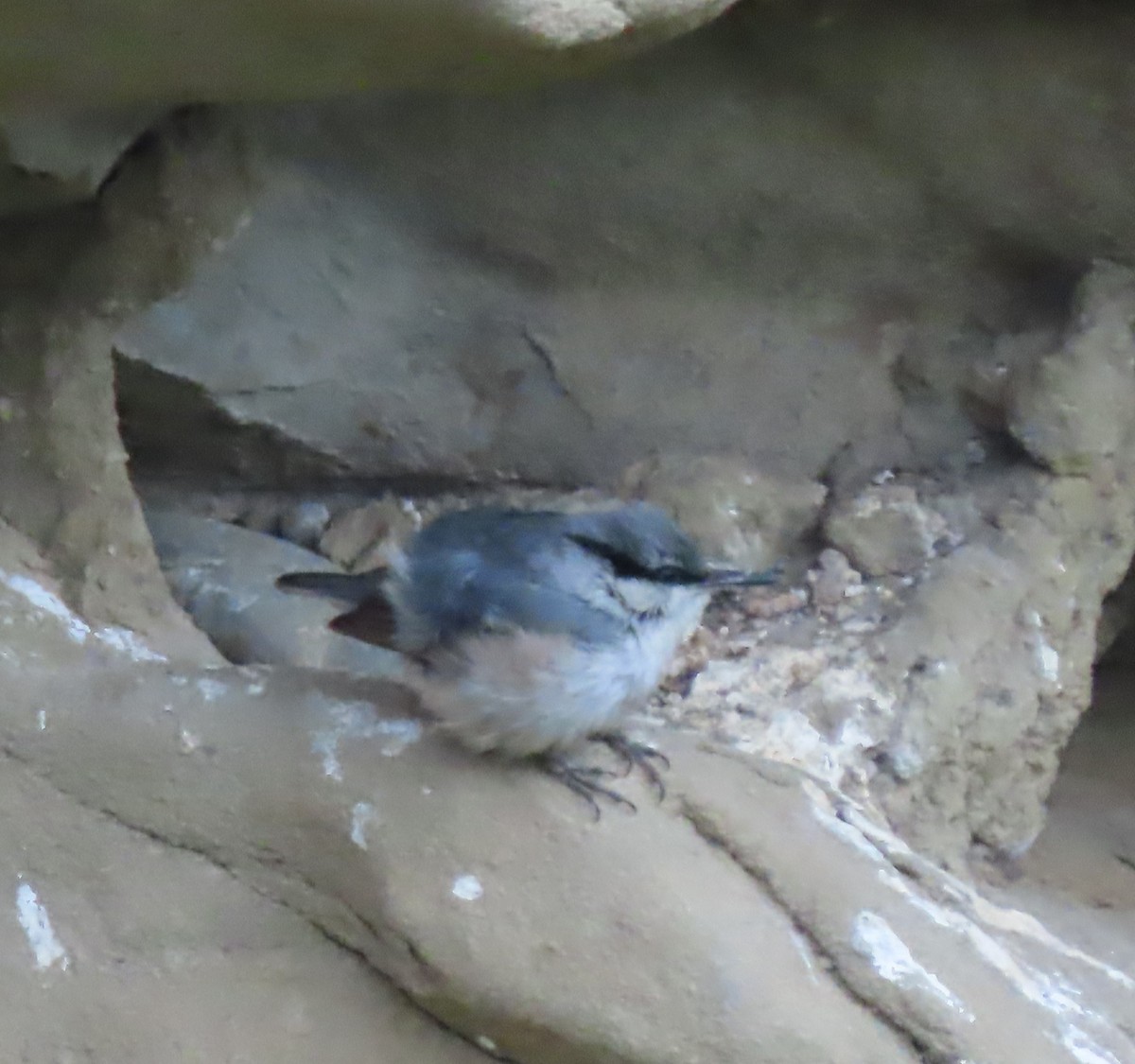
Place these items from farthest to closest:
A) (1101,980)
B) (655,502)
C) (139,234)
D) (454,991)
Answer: (655,502)
(139,234)
(1101,980)
(454,991)

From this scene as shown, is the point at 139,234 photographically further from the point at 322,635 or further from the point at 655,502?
the point at 655,502

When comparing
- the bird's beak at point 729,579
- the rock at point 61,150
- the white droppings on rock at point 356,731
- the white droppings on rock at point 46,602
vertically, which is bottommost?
the white droppings on rock at point 46,602

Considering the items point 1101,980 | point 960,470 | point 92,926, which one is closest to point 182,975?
point 92,926

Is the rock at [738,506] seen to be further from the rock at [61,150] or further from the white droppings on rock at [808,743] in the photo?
the rock at [61,150]

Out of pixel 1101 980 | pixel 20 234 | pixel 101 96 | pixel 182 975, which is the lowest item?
pixel 182 975

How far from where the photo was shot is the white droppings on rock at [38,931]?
1576 mm

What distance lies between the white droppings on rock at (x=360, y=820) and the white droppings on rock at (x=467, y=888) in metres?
0.13

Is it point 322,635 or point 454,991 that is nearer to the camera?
point 454,991

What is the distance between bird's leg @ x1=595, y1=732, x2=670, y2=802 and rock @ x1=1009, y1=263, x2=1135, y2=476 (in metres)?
1.05

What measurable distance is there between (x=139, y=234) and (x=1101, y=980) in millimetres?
1720

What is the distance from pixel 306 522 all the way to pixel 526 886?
Result: 1.33 meters

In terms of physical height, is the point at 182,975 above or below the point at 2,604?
below

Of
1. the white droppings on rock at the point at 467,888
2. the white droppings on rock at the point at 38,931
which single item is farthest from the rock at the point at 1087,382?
the white droppings on rock at the point at 38,931

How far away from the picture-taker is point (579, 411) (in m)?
2.60
